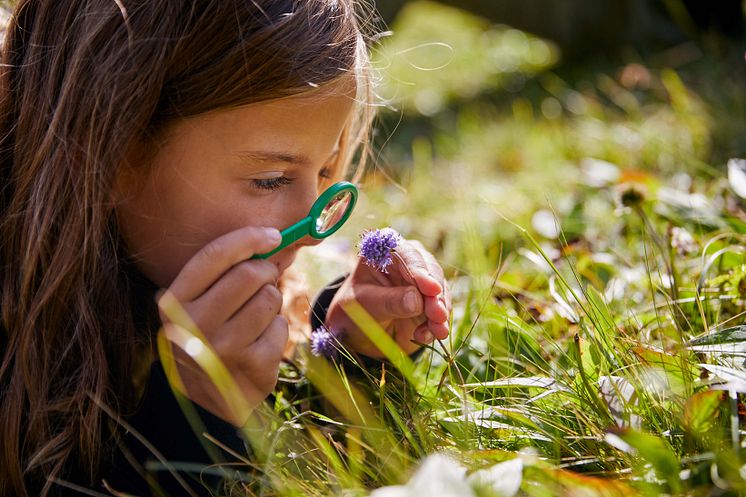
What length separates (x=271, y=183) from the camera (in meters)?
1.65

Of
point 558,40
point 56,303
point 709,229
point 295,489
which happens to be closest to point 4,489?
point 56,303

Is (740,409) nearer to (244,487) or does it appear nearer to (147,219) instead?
(244,487)

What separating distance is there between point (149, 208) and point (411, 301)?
0.59 m

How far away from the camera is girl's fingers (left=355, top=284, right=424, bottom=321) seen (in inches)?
61.3

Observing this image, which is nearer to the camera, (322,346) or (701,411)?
(701,411)

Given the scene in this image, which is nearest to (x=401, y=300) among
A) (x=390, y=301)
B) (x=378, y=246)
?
(x=390, y=301)

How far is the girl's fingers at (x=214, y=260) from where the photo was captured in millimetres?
1486

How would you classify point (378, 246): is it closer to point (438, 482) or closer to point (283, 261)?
point (283, 261)

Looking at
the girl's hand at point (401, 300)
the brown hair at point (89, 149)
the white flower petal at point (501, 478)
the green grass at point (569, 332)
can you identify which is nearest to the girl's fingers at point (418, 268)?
the girl's hand at point (401, 300)

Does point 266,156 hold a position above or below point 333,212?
above

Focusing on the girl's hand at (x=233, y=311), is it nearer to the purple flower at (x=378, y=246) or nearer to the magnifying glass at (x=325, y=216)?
the magnifying glass at (x=325, y=216)

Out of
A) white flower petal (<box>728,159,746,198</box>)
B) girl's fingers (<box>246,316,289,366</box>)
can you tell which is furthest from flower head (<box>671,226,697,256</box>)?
girl's fingers (<box>246,316,289,366</box>)

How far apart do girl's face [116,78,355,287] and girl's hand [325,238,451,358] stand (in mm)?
167

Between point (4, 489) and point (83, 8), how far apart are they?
0.95 meters
